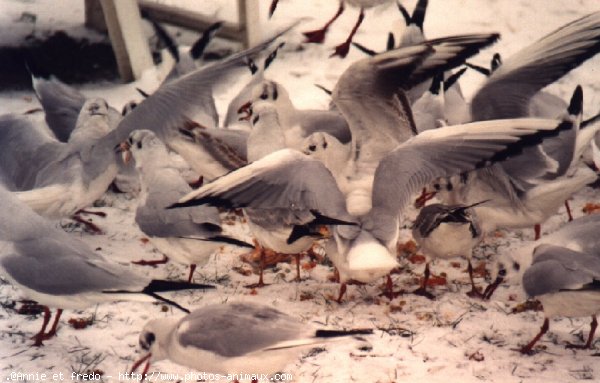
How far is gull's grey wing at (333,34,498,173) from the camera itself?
3107 mm

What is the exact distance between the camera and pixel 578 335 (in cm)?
315

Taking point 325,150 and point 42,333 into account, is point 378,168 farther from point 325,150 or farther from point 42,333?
point 42,333

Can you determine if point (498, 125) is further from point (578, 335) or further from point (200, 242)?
point (200, 242)

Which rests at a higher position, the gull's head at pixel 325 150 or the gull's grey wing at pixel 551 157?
the gull's head at pixel 325 150

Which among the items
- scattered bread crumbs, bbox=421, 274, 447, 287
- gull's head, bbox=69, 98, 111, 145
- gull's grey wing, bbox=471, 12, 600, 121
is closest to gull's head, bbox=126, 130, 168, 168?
gull's head, bbox=69, 98, 111, 145

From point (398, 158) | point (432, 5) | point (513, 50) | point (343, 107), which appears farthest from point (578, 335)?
point (432, 5)

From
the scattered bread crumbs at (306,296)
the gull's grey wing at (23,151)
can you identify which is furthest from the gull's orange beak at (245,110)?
the scattered bread crumbs at (306,296)

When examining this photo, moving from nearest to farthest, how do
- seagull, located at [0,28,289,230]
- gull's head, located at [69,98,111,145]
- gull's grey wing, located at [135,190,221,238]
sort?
gull's grey wing, located at [135,190,221,238] < seagull, located at [0,28,289,230] < gull's head, located at [69,98,111,145]

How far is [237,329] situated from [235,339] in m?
0.03

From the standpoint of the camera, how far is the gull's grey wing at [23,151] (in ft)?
12.3

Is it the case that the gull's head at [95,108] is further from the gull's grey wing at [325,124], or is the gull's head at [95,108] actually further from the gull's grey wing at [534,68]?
the gull's grey wing at [534,68]

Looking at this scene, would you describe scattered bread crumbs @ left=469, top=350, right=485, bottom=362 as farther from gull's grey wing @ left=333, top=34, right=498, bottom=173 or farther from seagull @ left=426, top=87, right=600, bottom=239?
gull's grey wing @ left=333, top=34, right=498, bottom=173

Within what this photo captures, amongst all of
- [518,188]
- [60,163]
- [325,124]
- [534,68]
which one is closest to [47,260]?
[60,163]

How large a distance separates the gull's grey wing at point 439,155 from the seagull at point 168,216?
0.51m
